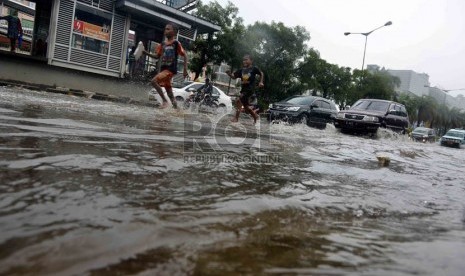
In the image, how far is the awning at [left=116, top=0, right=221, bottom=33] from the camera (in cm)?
1450

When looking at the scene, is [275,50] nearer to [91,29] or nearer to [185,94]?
[185,94]

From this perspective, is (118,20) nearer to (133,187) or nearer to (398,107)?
(398,107)

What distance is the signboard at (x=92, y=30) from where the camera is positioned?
14.0 meters

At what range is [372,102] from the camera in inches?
496

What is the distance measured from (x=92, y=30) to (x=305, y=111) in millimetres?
9389

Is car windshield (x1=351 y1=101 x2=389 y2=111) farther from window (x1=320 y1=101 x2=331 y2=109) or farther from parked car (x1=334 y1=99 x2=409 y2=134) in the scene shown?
window (x1=320 y1=101 x2=331 y2=109)

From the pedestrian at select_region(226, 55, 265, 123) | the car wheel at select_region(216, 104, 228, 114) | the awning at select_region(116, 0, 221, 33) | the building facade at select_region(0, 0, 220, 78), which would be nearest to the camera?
the pedestrian at select_region(226, 55, 265, 123)

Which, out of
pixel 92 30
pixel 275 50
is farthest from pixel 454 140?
pixel 92 30

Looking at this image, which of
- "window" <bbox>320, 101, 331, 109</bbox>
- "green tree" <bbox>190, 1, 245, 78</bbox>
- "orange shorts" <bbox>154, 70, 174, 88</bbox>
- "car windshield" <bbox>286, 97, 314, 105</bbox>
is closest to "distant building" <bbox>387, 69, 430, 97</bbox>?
"green tree" <bbox>190, 1, 245, 78</bbox>

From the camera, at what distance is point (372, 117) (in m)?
11.3

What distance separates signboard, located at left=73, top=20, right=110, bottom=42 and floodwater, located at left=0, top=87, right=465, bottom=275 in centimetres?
1277

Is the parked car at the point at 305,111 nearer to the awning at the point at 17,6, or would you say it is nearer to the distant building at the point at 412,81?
the awning at the point at 17,6

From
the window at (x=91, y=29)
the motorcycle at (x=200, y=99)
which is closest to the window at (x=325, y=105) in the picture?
the motorcycle at (x=200, y=99)

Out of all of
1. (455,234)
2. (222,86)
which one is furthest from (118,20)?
(222,86)
